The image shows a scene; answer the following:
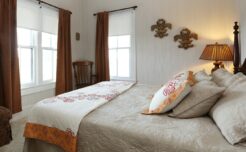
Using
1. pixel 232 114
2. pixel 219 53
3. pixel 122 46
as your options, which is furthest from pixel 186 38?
pixel 232 114

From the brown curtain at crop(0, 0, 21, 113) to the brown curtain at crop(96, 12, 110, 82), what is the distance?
177cm

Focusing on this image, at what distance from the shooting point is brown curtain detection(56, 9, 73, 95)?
3.79 metres

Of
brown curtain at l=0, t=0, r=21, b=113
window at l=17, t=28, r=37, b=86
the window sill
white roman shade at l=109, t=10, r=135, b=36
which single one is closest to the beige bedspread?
brown curtain at l=0, t=0, r=21, b=113

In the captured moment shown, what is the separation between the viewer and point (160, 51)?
379cm

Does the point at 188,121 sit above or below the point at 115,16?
below

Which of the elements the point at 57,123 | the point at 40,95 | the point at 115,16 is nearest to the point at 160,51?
the point at 115,16

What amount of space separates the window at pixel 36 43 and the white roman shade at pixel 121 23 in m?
1.20

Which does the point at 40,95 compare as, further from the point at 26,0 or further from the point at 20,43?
the point at 26,0

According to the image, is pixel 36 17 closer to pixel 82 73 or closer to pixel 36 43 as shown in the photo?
pixel 36 43

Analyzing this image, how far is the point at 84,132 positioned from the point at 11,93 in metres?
2.11

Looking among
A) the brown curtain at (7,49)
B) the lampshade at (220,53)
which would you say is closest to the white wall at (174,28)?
the lampshade at (220,53)

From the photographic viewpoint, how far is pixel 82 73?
423 cm

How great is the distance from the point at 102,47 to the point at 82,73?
29.6 inches

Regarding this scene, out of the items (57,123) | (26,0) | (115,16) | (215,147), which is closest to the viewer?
(215,147)
